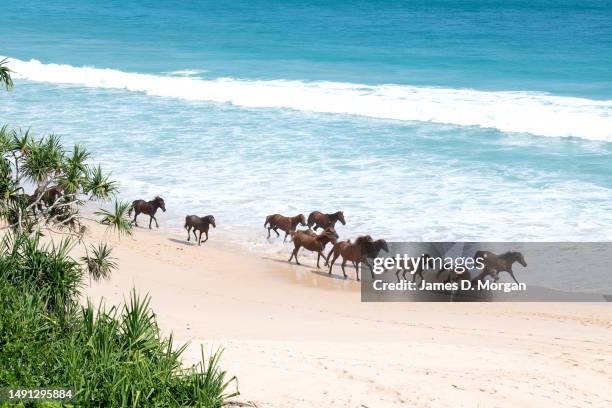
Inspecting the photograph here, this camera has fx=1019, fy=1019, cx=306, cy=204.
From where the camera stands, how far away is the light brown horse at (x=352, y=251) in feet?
57.1

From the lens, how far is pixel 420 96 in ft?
122

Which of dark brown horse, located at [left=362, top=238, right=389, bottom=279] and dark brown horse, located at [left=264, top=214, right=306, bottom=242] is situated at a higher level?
dark brown horse, located at [left=264, top=214, right=306, bottom=242]

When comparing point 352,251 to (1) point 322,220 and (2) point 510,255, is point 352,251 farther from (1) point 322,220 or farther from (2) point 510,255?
(2) point 510,255

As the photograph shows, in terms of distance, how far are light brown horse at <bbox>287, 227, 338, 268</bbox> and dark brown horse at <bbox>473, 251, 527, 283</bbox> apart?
2.72 metres

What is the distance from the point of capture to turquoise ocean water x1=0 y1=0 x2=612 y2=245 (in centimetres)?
2214

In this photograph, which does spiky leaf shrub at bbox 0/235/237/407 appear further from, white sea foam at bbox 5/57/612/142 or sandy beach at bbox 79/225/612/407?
white sea foam at bbox 5/57/612/142

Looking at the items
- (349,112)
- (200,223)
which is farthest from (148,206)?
(349,112)

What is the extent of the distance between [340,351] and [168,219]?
9179mm

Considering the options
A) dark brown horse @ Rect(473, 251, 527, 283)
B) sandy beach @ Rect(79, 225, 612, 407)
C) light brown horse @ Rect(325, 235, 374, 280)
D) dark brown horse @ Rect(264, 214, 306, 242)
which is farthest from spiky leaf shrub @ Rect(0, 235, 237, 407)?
dark brown horse @ Rect(264, 214, 306, 242)

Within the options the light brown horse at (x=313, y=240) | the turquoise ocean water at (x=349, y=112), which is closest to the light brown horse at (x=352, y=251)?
the light brown horse at (x=313, y=240)

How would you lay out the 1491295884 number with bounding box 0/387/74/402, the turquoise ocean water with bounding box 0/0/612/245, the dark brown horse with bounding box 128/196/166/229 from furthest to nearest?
1. the turquoise ocean water with bounding box 0/0/612/245
2. the dark brown horse with bounding box 128/196/166/229
3. the 1491295884 number with bounding box 0/387/74/402

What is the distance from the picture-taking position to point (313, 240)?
18156 millimetres

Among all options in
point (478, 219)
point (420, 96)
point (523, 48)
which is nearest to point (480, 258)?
point (478, 219)

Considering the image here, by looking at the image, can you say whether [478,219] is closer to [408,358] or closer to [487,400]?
[408,358]
